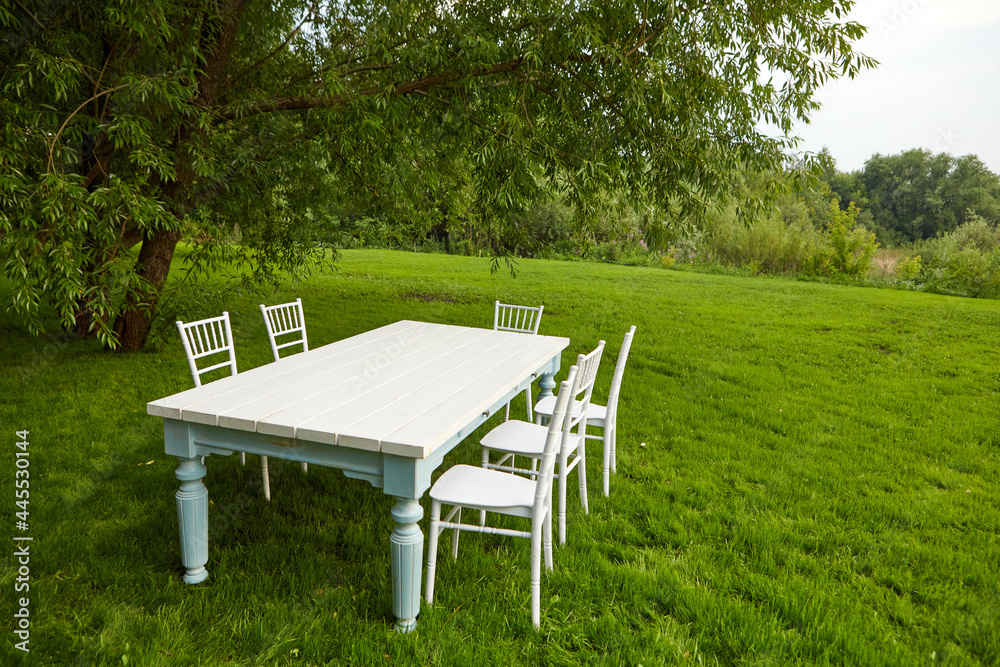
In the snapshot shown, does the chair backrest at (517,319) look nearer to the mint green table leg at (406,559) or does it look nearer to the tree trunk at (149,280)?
the mint green table leg at (406,559)

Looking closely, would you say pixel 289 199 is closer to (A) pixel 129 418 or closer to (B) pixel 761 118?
(A) pixel 129 418

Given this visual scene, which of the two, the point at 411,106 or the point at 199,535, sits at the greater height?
the point at 411,106

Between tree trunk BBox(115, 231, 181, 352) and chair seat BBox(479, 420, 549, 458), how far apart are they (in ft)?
14.5

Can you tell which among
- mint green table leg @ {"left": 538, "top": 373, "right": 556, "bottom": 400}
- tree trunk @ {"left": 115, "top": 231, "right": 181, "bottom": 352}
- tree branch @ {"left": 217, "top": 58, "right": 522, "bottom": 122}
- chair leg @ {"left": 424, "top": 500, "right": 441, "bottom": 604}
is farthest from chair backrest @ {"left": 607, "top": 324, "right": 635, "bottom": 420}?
tree trunk @ {"left": 115, "top": 231, "right": 181, "bottom": 352}

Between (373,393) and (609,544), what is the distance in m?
1.40

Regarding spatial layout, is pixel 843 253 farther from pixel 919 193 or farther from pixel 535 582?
pixel 919 193

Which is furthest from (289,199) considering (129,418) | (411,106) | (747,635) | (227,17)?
(747,635)

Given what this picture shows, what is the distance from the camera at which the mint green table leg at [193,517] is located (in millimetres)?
2418

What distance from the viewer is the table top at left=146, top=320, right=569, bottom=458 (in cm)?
220

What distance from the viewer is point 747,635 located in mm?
2291

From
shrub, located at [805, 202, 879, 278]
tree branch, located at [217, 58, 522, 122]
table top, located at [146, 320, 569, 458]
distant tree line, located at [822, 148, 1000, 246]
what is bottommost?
table top, located at [146, 320, 569, 458]

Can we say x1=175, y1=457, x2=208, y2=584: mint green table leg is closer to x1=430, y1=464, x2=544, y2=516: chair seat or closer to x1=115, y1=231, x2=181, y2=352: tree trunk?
x1=430, y1=464, x2=544, y2=516: chair seat

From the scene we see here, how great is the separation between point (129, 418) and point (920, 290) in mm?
16523

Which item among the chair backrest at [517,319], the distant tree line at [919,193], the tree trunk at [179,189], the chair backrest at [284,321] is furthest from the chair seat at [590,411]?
the distant tree line at [919,193]
